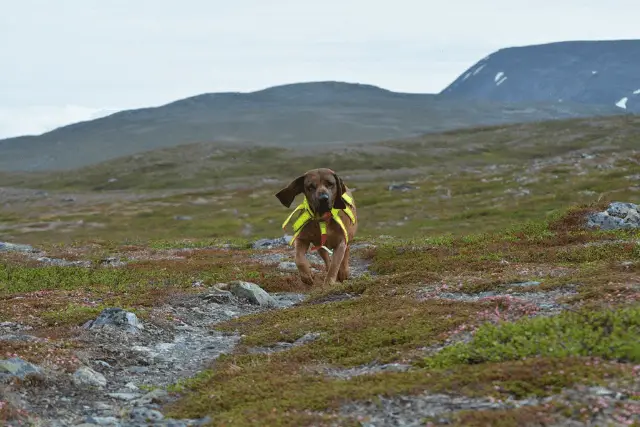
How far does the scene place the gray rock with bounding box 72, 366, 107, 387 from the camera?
11082mm

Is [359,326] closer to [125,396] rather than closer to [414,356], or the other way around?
[414,356]

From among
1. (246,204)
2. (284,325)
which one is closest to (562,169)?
(246,204)

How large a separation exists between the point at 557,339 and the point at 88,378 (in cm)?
752

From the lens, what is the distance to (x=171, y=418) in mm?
9047

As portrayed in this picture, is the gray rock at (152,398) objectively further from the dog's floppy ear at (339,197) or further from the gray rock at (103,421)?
the dog's floppy ear at (339,197)

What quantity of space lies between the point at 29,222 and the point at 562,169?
93964mm

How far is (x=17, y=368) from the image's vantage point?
10672 millimetres

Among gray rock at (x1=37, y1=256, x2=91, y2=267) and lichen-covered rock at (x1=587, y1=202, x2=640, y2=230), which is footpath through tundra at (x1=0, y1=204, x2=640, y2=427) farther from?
gray rock at (x1=37, y1=256, x2=91, y2=267)

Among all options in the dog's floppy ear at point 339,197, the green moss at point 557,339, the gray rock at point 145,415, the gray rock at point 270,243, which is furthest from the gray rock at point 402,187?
the gray rock at point 145,415

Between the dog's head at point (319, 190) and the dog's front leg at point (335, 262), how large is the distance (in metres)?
1.31

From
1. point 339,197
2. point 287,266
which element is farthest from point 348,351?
point 287,266

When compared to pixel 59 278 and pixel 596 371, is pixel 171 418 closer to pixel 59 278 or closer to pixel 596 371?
pixel 596 371

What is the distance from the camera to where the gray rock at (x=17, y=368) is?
10.5 m

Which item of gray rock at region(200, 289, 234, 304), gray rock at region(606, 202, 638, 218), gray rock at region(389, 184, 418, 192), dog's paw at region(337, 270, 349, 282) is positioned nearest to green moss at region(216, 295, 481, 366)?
gray rock at region(200, 289, 234, 304)
